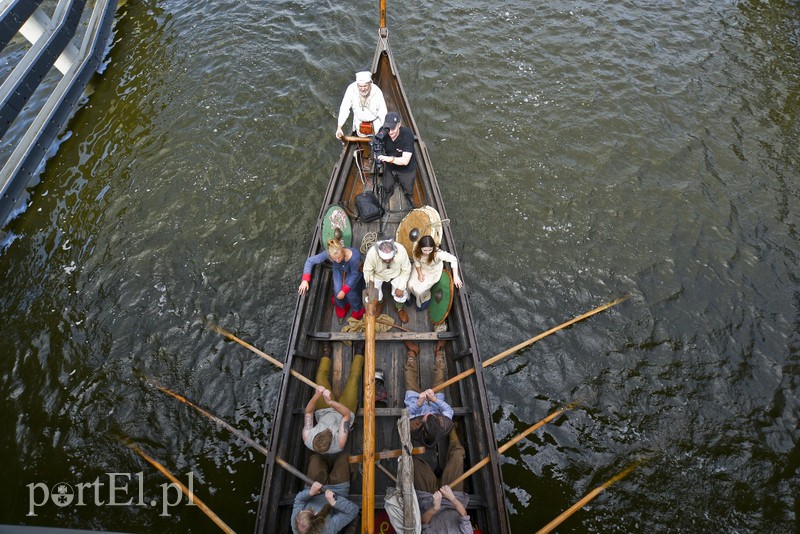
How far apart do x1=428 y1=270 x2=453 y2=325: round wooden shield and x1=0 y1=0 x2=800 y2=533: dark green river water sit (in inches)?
61.3

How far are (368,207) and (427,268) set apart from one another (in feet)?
7.07

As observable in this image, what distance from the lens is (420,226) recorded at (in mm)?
8164

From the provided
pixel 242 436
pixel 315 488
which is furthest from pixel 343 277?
pixel 315 488

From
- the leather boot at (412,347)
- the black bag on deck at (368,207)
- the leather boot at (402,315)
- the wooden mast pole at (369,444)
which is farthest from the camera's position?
the black bag on deck at (368,207)

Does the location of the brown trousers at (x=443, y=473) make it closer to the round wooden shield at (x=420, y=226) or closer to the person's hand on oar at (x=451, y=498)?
the person's hand on oar at (x=451, y=498)

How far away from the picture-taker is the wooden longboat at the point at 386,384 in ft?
19.5

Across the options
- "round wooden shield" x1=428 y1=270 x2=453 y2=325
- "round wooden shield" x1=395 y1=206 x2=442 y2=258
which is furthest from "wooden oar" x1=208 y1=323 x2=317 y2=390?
"round wooden shield" x1=395 y1=206 x2=442 y2=258

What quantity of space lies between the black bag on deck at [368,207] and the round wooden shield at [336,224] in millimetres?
348

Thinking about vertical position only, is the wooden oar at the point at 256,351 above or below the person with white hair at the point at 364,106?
below

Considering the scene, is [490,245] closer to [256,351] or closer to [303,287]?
[303,287]

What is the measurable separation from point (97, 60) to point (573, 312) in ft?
51.0

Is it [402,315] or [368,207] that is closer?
[402,315]

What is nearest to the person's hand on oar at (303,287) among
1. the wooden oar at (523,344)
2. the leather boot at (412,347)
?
the leather boot at (412,347)

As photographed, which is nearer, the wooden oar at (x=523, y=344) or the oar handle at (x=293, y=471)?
the oar handle at (x=293, y=471)
